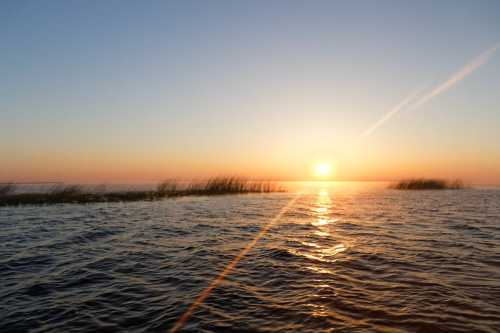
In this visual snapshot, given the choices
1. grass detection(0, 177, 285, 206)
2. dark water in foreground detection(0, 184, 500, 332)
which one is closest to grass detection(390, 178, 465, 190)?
grass detection(0, 177, 285, 206)

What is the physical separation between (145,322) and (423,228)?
2033 cm

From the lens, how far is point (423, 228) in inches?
857

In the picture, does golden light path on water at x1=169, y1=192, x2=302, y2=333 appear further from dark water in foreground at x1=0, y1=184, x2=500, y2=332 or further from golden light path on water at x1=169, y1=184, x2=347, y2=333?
dark water in foreground at x1=0, y1=184, x2=500, y2=332

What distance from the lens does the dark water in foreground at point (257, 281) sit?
766 centimetres

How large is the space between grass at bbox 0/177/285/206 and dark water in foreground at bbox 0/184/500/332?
24291 mm

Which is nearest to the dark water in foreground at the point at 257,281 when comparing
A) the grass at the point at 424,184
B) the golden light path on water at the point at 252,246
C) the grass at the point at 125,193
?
the golden light path on water at the point at 252,246

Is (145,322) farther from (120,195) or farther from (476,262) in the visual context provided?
(120,195)

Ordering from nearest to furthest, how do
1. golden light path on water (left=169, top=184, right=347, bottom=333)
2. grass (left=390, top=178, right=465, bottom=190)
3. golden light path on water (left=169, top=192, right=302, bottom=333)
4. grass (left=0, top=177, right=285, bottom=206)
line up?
golden light path on water (left=169, top=192, right=302, bottom=333) → golden light path on water (left=169, top=184, right=347, bottom=333) → grass (left=0, top=177, right=285, bottom=206) → grass (left=390, top=178, right=465, bottom=190)

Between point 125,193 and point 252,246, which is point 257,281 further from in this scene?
point 125,193

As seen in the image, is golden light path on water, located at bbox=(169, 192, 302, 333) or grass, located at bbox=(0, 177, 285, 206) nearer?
golden light path on water, located at bbox=(169, 192, 302, 333)

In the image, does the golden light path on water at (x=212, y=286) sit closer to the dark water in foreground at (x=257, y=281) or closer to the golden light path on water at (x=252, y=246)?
the golden light path on water at (x=252, y=246)

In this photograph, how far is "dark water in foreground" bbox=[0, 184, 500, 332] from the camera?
766cm

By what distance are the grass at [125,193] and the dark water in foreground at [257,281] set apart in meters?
24.3

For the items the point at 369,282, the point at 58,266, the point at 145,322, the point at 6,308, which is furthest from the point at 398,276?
the point at 58,266
